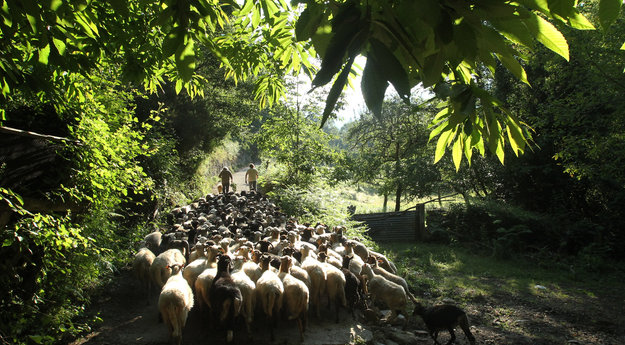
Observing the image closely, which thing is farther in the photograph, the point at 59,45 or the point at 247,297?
the point at 247,297

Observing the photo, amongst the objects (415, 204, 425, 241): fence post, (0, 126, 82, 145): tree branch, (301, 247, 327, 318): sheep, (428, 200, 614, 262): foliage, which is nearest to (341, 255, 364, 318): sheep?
(301, 247, 327, 318): sheep

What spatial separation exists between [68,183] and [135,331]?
255 centimetres

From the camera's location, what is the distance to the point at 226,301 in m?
5.12

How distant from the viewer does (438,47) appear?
1197mm

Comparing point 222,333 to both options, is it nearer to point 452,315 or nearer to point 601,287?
point 452,315

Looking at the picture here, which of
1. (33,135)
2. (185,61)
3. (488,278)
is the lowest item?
(488,278)

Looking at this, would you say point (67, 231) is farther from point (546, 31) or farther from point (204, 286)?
point (546, 31)

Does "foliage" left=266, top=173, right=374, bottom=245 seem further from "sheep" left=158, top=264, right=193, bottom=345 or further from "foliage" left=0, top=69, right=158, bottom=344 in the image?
"foliage" left=0, top=69, right=158, bottom=344

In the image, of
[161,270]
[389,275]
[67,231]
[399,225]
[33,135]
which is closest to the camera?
[67,231]

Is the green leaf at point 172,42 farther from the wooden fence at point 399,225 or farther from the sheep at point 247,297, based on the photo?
the wooden fence at point 399,225

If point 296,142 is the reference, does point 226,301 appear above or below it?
below

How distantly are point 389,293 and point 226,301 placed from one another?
284 centimetres

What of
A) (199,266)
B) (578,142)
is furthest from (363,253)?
(578,142)

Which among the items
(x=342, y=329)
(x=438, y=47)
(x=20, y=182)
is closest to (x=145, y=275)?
(x=20, y=182)
